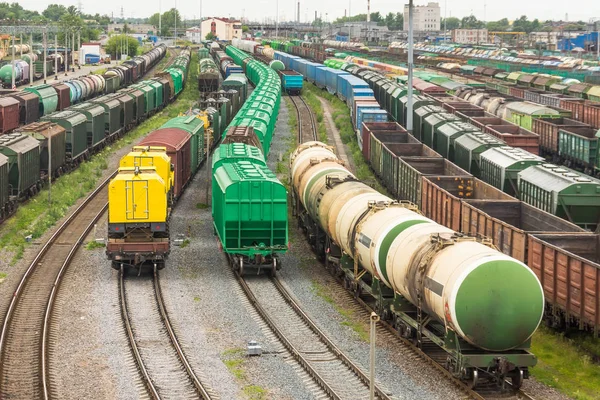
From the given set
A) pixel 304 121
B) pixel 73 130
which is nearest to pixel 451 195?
pixel 73 130

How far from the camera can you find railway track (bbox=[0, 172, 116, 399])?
22500mm

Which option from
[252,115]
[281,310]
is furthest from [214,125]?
[281,310]

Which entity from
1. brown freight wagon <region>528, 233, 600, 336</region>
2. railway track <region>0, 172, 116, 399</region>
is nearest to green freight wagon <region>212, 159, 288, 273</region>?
railway track <region>0, 172, 116, 399</region>

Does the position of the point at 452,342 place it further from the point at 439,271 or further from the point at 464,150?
the point at 464,150

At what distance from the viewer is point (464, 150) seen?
1741 inches

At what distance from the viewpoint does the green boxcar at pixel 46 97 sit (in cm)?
7512

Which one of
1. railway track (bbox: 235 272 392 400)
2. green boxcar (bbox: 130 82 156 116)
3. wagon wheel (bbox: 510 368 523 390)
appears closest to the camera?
wagon wheel (bbox: 510 368 523 390)

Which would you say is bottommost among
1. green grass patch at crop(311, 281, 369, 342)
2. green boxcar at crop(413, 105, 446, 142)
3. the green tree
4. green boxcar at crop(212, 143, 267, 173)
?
green grass patch at crop(311, 281, 369, 342)

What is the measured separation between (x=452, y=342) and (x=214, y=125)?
1658 inches

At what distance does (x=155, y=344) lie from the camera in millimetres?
25641

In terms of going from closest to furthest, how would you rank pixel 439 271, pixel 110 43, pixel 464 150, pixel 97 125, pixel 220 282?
1. pixel 439 271
2. pixel 220 282
3. pixel 464 150
4. pixel 97 125
5. pixel 110 43

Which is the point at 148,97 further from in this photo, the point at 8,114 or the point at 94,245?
the point at 94,245

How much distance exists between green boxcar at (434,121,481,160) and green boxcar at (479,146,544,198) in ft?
19.3

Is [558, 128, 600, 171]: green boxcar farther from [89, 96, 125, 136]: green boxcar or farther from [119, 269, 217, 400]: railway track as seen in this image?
[89, 96, 125, 136]: green boxcar
